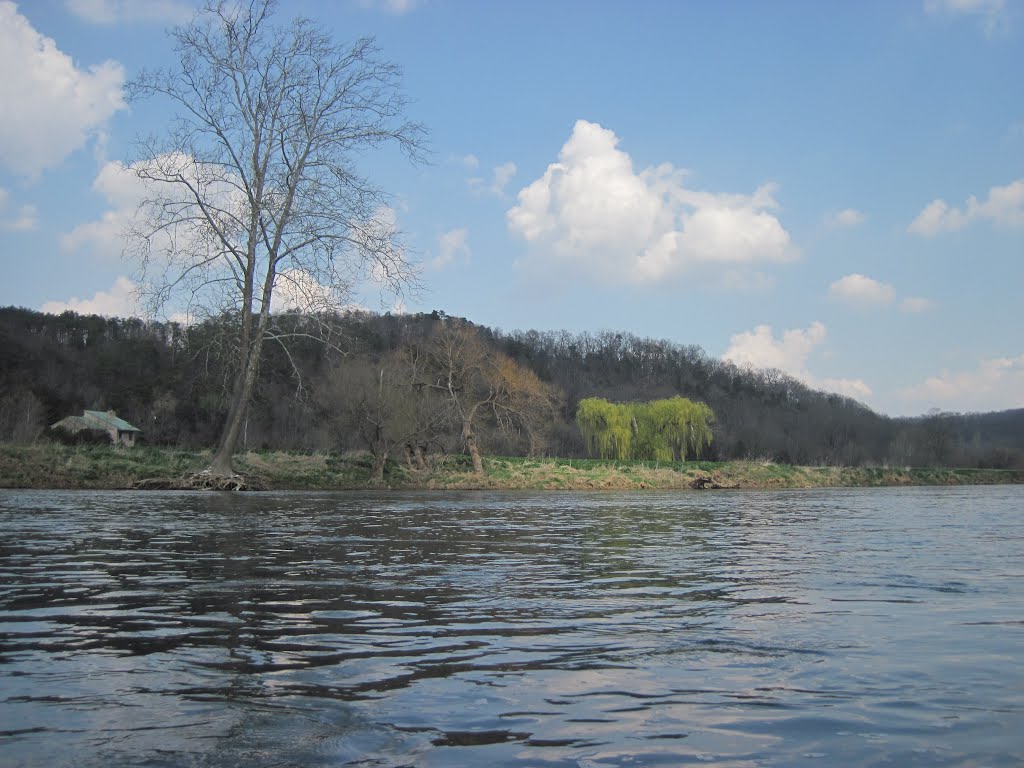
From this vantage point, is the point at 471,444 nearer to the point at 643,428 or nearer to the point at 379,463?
the point at 379,463

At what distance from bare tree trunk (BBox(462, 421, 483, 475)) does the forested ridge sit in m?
0.76

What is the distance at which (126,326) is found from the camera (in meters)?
112

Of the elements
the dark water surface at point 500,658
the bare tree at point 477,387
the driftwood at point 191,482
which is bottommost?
the driftwood at point 191,482

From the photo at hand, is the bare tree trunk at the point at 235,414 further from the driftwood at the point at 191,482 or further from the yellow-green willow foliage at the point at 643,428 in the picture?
the yellow-green willow foliage at the point at 643,428

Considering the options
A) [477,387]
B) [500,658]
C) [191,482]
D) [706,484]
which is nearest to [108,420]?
[477,387]

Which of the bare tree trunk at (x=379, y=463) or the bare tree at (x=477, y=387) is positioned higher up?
the bare tree at (x=477, y=387)

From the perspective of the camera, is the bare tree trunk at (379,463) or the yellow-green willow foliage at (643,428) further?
the yellow-green willow foliage at (643,428)

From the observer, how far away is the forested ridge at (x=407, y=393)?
38.2m

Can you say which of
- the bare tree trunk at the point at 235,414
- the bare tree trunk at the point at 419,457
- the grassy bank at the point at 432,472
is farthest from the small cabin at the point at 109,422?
the bare tree trunk at the point at 235,414

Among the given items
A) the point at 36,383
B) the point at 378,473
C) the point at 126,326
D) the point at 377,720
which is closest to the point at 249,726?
the point at 377,720

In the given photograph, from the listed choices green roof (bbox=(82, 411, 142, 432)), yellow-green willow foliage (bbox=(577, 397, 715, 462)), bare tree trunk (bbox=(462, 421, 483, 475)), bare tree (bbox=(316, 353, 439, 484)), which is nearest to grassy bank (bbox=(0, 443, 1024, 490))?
bare tree trunk (bbox=(462, 421, 483, 475))

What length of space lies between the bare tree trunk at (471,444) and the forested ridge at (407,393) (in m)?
0.76

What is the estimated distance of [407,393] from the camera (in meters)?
39.4

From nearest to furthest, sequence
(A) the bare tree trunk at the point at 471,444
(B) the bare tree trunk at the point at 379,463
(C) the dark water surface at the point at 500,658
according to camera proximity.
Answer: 1. (C) the dark water surface at the point at 500,658
2. (B) the bare tree trunk at the point at 379,463
3. (A) the bare tree trunk at the point at 471,444
